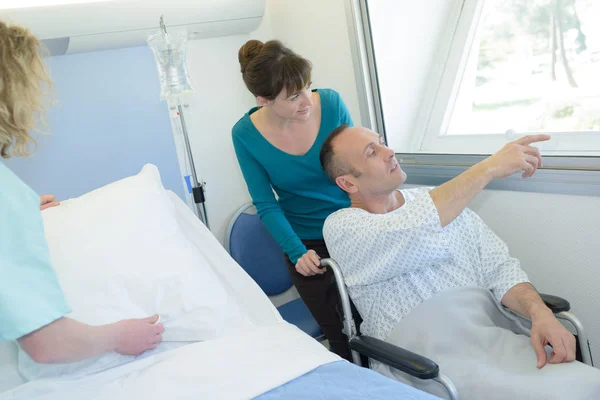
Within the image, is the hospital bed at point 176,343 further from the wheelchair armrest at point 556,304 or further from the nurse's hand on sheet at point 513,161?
the nurse's hand on sheet at point 513,161

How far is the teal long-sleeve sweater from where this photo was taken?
208 centimetres

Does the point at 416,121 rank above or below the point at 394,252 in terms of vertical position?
above

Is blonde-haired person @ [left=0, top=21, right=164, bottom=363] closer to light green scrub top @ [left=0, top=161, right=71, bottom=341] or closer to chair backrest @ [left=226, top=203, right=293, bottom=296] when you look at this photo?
light green scrub top @ [left=0, top=161, right=71, bottom=341]

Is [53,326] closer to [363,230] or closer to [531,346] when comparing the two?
[363,230]

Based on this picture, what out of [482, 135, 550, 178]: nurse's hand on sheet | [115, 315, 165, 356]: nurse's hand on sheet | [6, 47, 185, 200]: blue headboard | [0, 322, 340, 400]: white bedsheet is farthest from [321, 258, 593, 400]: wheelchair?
[6, 47, 185, 200]: blue headboard

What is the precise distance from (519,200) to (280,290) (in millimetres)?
1183

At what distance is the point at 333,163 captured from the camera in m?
1.78

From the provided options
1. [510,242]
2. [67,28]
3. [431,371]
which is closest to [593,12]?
[510,242]

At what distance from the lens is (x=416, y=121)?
2.58m

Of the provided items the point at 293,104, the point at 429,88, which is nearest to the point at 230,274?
the point at 293,104

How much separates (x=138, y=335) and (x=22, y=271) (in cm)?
44

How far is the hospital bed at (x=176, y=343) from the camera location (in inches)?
49.9

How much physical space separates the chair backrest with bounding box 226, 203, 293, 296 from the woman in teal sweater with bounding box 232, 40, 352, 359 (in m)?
0.36

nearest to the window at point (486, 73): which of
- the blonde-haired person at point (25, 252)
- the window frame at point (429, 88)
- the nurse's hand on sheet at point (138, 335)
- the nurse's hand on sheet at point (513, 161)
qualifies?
the window frame at point (429, 88)
